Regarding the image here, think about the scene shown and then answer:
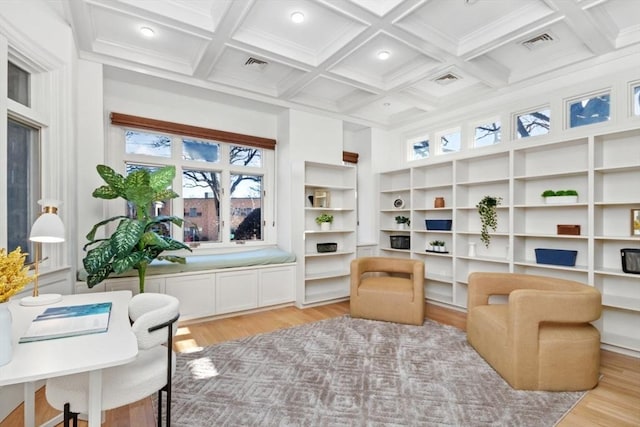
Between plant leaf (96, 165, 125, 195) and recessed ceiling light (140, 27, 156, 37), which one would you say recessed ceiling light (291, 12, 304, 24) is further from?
plant leaf (96, 165, 125, 195)

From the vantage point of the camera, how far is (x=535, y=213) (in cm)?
379

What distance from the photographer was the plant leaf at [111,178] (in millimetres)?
2906

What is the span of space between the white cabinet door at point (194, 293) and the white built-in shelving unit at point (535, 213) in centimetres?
289

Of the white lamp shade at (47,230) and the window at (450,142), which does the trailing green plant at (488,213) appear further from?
the white lamp shade at (47,230)

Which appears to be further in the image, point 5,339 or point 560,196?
point 560,196

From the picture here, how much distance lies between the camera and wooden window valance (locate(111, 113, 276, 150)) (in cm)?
373

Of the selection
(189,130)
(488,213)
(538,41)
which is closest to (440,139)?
(488,213)

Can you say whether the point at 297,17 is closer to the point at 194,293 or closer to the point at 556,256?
the point at 194,293

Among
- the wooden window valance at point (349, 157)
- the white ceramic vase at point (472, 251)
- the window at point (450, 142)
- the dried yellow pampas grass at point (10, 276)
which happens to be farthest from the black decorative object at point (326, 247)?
the dried yellow pampas grass at point (10, 276)

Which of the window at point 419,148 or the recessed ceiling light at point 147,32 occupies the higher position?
the recessed ceiling light at point 147,32

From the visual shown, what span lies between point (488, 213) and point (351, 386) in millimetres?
2854

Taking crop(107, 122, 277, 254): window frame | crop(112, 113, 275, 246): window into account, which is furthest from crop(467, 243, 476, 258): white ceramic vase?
crop(112, 113, 275, 246): window

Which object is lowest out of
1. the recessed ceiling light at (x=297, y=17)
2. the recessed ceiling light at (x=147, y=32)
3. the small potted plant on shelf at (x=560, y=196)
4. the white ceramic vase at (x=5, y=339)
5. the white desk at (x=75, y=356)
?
the white desk at (x=75, y=356)

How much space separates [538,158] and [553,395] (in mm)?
2676
